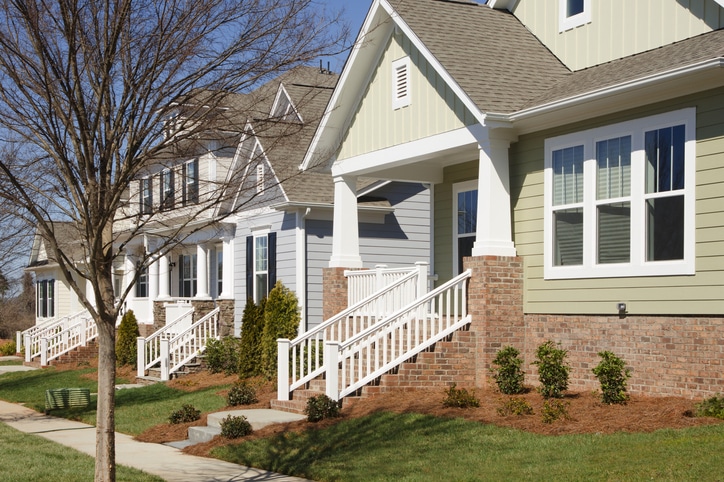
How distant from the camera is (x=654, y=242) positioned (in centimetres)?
1332

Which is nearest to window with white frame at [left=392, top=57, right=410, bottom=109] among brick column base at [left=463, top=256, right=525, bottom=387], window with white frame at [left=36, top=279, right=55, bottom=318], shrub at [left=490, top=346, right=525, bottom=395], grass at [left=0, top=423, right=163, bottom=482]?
brick column base at [left=463, top=256, right=525, bottom=387]

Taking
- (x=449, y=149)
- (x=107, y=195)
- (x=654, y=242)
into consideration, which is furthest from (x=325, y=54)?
(x=449, y=149)

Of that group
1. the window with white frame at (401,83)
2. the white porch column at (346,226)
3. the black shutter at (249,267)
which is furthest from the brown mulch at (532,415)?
the black shutter at (249,267)

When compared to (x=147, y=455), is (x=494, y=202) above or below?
above

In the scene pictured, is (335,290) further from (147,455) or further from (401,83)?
(147,455)

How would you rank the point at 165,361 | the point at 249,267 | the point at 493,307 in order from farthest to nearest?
the point at 249,267 < the point at 165,361 < the point at 493,307

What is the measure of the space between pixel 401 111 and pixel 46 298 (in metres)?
30.5

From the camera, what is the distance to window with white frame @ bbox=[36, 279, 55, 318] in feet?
140

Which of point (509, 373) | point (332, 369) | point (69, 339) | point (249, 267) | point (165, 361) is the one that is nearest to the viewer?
point (509, 373)

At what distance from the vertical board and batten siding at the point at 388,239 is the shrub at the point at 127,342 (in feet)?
22.1

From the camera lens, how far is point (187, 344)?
25.1 meters

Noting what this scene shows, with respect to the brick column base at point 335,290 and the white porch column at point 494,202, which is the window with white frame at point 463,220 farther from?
the white porch column at point 494,202

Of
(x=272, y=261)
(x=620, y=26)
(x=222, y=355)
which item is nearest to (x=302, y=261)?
(x=272, y=261)

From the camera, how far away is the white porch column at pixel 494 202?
1545 centimetres
